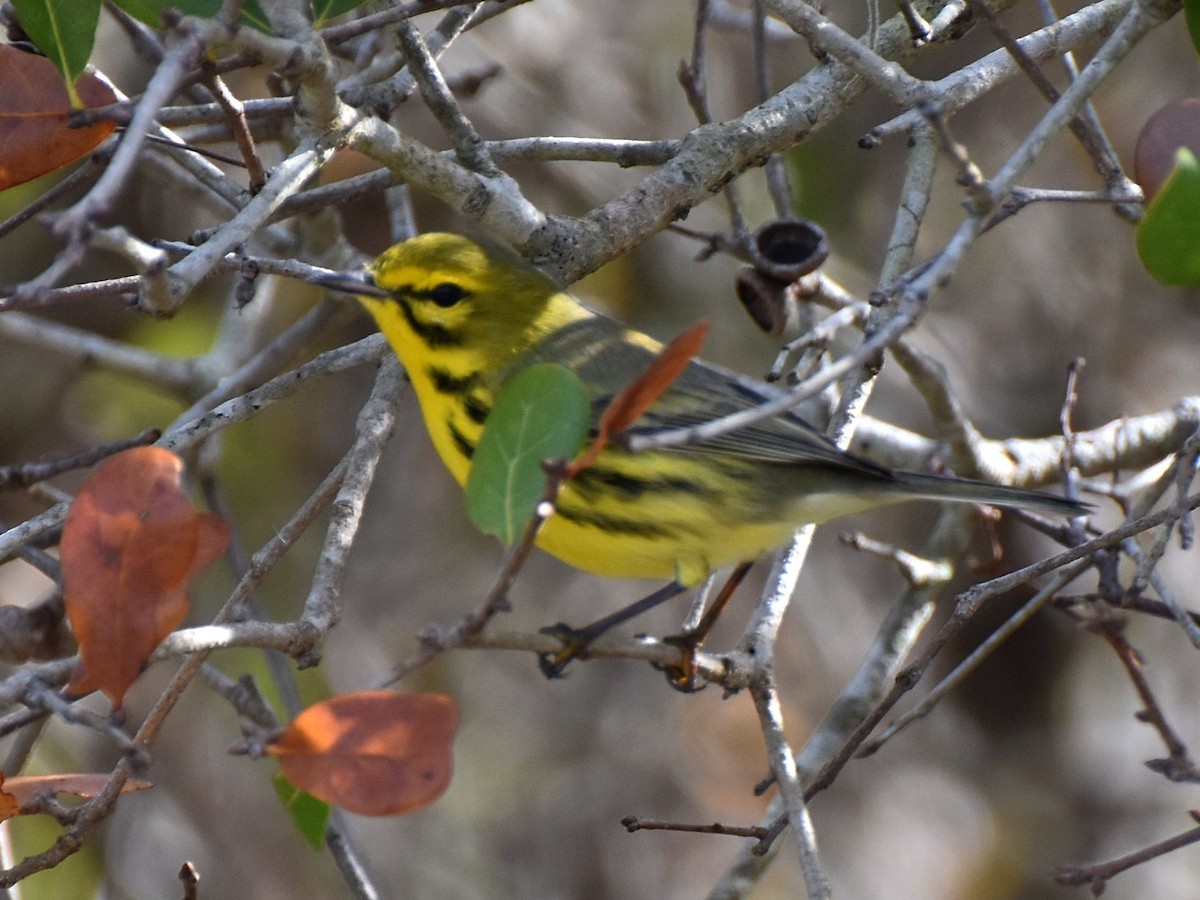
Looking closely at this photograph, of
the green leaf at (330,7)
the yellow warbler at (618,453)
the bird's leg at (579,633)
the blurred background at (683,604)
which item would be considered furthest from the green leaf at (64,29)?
the blurred background at (683,604)

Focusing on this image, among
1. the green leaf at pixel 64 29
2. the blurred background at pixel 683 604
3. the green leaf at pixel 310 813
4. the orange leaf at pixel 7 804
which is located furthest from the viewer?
the blurred background at pixel 683 604

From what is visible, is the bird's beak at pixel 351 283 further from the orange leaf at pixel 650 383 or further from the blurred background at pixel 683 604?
the blurred background at pixel 683 604

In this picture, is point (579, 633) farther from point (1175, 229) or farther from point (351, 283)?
point (1175, 229)

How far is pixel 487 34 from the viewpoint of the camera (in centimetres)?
563

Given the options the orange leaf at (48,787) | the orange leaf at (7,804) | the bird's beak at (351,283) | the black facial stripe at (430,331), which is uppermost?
the bird's beak at (351,283)

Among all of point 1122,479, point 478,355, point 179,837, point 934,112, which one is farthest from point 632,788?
point 934,112

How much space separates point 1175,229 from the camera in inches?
74.3

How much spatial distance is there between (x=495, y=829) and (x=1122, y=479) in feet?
9.55

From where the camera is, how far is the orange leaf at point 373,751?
1517mm

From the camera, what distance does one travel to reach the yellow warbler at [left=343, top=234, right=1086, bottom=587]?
2746 mm

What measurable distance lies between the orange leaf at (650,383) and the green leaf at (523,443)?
148 mm

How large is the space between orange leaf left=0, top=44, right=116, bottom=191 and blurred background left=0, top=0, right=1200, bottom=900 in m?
3.02

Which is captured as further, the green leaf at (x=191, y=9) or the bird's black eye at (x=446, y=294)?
the bird's black eye at (x=446, y=294)

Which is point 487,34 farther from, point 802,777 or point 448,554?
point 802,777
